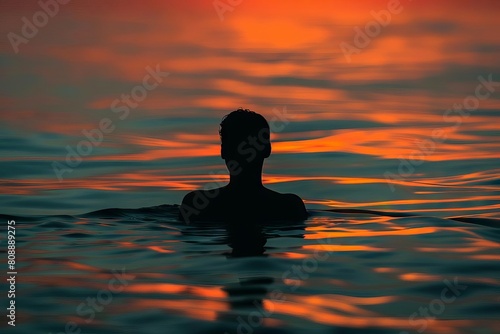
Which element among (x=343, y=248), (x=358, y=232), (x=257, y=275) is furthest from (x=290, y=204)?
(x=257, y=275)

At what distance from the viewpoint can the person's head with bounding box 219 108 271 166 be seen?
8.73 metres

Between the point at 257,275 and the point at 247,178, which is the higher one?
the point at 247,178

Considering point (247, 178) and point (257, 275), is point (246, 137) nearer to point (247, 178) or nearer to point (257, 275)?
point (247, 178)

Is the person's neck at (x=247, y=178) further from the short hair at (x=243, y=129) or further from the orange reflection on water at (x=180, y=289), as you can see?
the orange reflection on water at (x=180, y=289)

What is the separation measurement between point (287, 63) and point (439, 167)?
8.09m

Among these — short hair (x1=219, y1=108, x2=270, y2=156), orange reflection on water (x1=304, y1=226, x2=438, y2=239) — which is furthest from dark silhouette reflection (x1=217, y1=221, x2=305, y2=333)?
short hair (x1=219, y1=108, x2=270, y2=156)

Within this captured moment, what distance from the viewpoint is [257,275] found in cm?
712

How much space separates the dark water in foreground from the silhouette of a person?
15 cm

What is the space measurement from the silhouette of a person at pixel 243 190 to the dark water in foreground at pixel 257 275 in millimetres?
148

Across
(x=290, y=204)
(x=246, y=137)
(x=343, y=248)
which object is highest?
(x=246, y=137)

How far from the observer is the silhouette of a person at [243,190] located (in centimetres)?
873

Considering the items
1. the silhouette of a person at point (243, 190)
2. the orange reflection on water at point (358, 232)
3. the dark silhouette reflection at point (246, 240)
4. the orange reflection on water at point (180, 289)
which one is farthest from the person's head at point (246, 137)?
the orange reflection on water at point (180, 289)

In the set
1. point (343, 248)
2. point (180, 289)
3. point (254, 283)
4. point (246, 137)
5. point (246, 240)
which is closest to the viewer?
point (180, 289)

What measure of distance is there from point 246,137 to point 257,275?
191 centimetres
